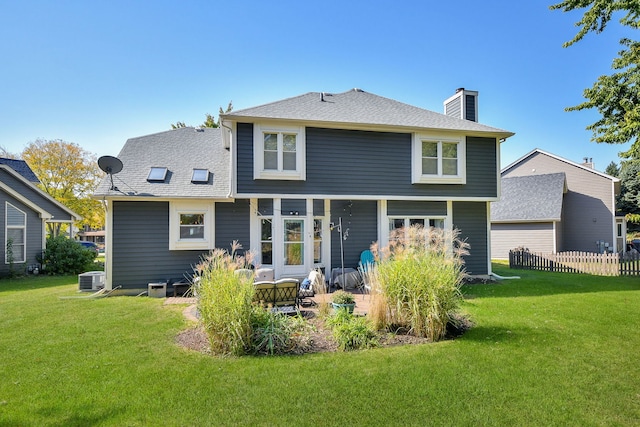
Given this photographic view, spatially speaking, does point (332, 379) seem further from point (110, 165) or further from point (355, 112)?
point (110, 165)

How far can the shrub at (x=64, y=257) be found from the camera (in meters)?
16.8

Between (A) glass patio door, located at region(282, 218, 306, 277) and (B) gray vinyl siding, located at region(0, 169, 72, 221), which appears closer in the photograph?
(A) glass patio door, located at region(282, 218, 306, 277)

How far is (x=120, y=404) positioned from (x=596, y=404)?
5285 millimetres

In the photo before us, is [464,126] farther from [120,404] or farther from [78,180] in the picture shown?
[78,180]

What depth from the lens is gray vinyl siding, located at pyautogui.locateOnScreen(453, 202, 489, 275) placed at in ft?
42.4

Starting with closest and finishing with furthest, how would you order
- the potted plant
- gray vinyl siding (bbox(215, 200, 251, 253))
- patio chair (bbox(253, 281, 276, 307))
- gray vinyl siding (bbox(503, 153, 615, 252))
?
the potted plant
patio chair (bbox(253, 281, 276, 307))
gray vinyl siding (bbox(215, 200, 251, 253))
gray vinyl siding (bbox(503, 153, 615, 252))

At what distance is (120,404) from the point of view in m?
3.89

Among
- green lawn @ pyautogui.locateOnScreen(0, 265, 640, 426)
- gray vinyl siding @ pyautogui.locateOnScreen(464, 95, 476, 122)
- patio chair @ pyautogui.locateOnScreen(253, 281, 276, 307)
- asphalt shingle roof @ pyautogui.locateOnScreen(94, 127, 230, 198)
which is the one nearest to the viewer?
green lawn @ pyautogui.locateOnScreen(0, 265, 640, 426)

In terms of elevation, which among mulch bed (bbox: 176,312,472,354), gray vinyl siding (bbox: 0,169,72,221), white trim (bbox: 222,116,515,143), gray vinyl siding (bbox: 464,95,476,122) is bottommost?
mulch bed (bbox: 176,312,472,354)

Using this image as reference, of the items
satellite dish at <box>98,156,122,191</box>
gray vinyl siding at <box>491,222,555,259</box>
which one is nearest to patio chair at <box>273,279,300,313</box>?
satellite dish at <box>98,156,122,191</box>

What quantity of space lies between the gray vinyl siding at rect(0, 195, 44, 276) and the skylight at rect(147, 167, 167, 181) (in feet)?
30.1

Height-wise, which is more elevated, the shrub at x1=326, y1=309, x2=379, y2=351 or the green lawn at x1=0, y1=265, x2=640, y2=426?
the shrub at x1=326, y1=309, x2=379, y2=351

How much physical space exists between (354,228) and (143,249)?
6876mm

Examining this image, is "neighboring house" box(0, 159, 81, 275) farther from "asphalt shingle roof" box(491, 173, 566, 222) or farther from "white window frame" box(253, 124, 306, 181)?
"asphalt shingle roof" box(491, 173, 566, 222)
